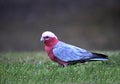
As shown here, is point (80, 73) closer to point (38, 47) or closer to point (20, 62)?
point (20, 62)

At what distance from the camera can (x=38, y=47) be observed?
2352cm

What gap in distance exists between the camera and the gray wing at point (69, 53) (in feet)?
40.4

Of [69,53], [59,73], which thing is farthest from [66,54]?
[59,73]

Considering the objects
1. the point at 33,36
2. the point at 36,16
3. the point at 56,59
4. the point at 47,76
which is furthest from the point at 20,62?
the point at 36,16

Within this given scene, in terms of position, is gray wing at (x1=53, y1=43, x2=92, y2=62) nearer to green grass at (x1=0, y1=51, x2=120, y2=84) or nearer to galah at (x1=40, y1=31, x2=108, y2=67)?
galah at (x1=40, y1=31, x2=108, y2=67)

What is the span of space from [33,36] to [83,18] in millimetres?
2468

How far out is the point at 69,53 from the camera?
12.4m

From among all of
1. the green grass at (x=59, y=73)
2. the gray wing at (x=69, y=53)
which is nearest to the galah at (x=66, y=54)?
the gray wing at (x=69, y=53)

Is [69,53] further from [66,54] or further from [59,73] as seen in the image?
[59,73]

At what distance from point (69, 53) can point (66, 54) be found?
63 mm

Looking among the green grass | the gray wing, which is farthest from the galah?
the green grass

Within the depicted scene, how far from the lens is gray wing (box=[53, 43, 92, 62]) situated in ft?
40.4

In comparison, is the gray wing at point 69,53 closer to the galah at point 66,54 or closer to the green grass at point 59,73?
the galah at point 66,54

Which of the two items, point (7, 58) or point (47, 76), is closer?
point (47, 76)
